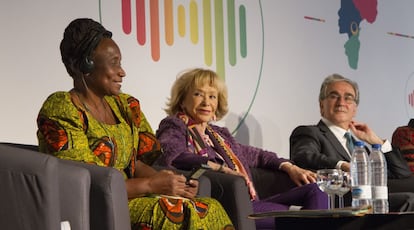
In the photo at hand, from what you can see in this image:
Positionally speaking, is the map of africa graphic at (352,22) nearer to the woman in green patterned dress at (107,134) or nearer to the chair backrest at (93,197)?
the woman in green patterned dress at (107,134)

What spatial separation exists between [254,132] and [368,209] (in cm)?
264

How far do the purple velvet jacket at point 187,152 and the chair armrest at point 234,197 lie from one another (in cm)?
26

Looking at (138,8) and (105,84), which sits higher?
(138,8)

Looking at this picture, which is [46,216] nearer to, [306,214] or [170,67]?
[306,214]

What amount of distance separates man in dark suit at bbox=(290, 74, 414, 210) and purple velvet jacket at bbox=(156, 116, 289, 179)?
0.27 m

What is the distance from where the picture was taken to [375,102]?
6863 millimetres

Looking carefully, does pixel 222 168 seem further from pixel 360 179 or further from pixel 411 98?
pixel 411 98

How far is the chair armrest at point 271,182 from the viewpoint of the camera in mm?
5000

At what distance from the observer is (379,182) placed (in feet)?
14.6

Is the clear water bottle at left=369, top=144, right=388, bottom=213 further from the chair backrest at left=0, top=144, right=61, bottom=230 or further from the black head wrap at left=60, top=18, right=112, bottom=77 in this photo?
the chair backrest at left=0, top=144, right=61, bottom=230

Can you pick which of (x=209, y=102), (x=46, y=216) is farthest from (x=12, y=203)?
(x=209, y=102)

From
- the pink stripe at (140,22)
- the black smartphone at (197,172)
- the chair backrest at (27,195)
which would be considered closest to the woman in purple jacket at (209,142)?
the pink stripe at (140,22)

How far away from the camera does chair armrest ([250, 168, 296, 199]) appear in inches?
197

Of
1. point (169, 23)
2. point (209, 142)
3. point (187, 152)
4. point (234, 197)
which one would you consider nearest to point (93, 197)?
point (234, 197)
